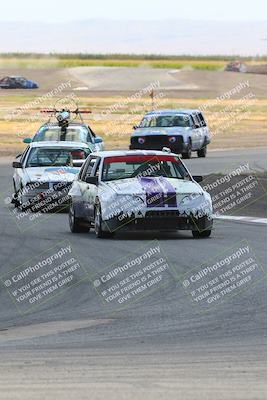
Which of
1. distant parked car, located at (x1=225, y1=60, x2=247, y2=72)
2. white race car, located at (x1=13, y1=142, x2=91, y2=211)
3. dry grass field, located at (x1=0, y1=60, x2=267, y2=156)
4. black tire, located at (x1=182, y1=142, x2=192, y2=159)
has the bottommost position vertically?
distant parked car, located at (x1=225, y1=60, x2=247, y2=72)

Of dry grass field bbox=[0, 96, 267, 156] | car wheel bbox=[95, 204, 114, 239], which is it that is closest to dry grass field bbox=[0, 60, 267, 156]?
dry grass field bbox=[0, 96, 267, 156]

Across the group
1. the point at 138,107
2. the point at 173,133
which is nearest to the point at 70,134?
the point at 173,133

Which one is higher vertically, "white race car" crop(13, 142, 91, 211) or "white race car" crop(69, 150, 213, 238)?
"white race car" crop(69, 150, 213, 238)

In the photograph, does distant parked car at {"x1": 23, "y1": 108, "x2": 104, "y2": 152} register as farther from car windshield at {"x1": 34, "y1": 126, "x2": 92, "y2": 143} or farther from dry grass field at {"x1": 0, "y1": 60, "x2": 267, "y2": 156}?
dry grass field at {"x1": 0, "y1": 60, "x2": 267, "y2": 156}

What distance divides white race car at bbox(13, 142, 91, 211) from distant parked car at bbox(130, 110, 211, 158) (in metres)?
16.0

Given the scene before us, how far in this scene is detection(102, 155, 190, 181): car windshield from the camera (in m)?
20.6

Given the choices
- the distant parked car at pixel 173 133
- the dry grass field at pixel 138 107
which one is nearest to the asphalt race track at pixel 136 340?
the distant parked car at pixel 173 133

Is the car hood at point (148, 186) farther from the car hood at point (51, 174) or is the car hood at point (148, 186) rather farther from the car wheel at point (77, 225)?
the car hood at point (51, 174)

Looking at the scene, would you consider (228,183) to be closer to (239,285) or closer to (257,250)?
(257,250)

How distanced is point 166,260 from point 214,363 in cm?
790

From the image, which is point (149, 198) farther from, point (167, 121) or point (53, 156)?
point (167, 121)

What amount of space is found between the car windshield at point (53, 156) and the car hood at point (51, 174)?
1.62ft

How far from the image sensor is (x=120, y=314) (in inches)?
498

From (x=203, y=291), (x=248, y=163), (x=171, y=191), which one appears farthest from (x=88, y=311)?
(x=248, y=163)
